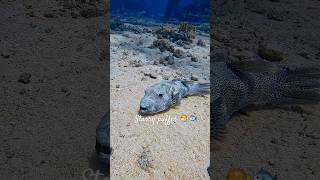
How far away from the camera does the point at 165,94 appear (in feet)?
13.1

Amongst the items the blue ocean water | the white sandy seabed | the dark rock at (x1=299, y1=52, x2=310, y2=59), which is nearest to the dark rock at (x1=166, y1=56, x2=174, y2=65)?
the white sandy seabed

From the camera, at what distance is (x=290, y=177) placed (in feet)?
12.3

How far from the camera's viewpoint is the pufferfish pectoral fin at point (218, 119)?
3.94 metres

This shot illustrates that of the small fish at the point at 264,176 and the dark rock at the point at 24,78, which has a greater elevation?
the small fish at the point at 264,176

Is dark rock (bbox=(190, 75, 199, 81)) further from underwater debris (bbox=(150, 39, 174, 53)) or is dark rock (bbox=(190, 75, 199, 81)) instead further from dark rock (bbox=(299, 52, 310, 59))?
dark rock (bbox=(299, 52, 310, 59))

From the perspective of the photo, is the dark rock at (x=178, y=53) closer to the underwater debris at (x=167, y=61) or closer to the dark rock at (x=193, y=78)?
the underwater debris at (x=167, y=61)

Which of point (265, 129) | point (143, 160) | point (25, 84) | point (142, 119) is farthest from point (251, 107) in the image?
point (25, 84)

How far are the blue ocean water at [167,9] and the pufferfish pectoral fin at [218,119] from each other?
28.0 ft

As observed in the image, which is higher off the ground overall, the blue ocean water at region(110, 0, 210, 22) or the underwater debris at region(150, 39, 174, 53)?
the underwater debris at region(150, 39, 174, 53)

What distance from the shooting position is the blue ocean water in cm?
1323

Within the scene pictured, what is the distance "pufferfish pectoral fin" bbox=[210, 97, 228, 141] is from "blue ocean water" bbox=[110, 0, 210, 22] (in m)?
8.53

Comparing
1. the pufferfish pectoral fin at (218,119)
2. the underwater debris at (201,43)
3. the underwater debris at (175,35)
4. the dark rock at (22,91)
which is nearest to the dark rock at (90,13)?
the underwater debris at (175,35)

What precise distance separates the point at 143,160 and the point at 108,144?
0.35 meters

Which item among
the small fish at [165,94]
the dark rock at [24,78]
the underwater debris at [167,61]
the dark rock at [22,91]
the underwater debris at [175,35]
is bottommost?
the dark rock at [22,91]
